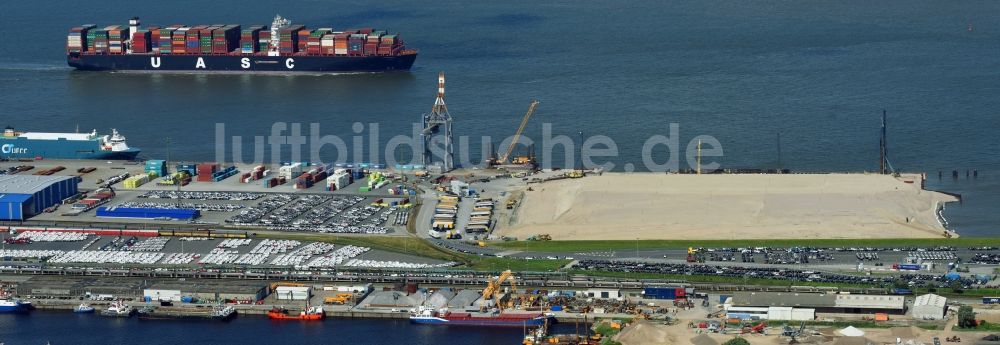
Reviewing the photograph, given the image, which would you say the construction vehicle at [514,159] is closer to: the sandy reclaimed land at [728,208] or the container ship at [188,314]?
the sandy reclaimed land at [728,208]

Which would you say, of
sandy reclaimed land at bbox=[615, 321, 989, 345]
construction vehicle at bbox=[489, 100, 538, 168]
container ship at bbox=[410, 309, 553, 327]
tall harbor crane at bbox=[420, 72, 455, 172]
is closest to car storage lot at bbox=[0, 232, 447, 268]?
container ship at bbox=[410, 309, 553, 327]

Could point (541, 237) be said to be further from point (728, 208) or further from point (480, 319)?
point (480, 319)

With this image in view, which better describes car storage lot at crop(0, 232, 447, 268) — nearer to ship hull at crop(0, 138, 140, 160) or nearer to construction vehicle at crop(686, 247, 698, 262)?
construction vehicle at crop(686, 247, 698, 262)

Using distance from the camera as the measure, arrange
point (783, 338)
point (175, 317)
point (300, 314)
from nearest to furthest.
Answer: point (783, 338)
point (300, 314)
point (175, 317)

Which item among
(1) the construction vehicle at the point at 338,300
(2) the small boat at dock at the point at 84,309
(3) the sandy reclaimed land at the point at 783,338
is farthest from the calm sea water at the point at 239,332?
(3) the sandy reclaimed land at the point at 783,338

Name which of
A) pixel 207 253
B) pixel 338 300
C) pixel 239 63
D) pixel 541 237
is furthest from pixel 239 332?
pixel 239 63

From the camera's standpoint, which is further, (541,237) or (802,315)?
(541,237)

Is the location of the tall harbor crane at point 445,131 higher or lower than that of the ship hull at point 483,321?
higher
